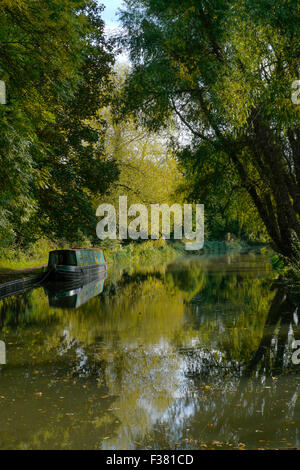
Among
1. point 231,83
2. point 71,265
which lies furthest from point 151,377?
point 71,265

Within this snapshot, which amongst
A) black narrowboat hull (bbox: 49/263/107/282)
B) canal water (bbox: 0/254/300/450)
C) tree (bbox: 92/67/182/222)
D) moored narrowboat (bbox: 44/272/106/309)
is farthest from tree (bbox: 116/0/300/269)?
tree (bbox: 92/67/182/222)

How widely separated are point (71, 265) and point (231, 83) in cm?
1164

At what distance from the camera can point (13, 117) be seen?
1096 centimetres

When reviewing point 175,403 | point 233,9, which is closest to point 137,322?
point 175,403

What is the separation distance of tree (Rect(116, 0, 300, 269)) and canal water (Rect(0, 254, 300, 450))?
4817mm

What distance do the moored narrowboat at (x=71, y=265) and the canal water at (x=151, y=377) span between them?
741 cm

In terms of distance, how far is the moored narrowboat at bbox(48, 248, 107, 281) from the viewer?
21405 mm

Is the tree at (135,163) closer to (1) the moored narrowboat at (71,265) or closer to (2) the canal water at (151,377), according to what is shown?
(1) the moored narrowboat at (71,265)

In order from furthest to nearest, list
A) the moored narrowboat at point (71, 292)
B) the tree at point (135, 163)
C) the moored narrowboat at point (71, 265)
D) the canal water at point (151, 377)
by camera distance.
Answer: the tree at point (135, 163), the moored narrowboat at point (71, 265), the moored narrowboat at point (71, 292), the canal water at point (151, 377)

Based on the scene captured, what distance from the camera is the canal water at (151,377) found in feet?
15.3

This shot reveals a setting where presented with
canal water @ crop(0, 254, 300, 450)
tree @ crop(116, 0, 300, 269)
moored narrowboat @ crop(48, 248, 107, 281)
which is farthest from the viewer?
moored narrowboat @ crop(48, 248, 107, 281)

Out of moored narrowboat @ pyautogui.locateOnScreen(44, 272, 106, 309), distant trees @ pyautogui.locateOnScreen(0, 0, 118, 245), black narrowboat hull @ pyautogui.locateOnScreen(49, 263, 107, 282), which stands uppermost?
distant trees @ pyautogui.locateOnScreen(0, 0, 118, 245)

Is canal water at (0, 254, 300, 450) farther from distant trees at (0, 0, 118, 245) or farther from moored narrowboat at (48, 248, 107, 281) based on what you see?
moored narrowboat at (48, 248, 107, 281)

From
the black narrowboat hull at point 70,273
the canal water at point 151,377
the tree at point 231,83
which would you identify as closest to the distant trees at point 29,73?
the black narrowboat hull at point 70,273
